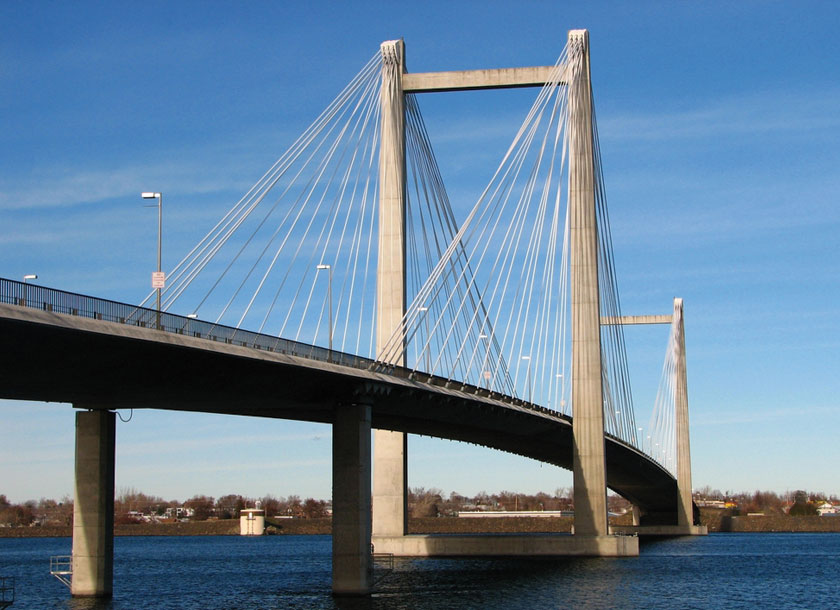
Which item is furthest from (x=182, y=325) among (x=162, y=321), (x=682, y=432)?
(x=682, y=432)

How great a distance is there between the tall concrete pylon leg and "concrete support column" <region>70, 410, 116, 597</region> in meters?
18.6

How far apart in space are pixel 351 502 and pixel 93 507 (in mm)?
9225

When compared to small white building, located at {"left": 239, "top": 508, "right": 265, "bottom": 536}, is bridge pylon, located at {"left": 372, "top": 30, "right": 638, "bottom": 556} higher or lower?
higher

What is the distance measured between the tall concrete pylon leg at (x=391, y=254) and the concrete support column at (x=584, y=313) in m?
9.48

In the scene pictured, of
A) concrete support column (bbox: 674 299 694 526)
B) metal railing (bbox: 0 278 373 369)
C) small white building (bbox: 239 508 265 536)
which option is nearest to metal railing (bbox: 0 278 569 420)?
metal railing (bbox: 0 278 373 369)

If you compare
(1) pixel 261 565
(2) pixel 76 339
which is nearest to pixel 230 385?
(2) pixel 76 339

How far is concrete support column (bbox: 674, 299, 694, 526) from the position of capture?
128 meters

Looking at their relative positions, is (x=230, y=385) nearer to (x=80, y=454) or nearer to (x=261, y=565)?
(x=80, y=454)

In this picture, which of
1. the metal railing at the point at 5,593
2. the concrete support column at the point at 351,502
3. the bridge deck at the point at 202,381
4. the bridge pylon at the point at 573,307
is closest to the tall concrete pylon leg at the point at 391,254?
the bridge pylon at the point at 573,307

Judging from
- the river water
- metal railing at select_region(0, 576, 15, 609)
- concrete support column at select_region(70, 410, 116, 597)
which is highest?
concrete support column at select_region(70, 410, 116, 597)

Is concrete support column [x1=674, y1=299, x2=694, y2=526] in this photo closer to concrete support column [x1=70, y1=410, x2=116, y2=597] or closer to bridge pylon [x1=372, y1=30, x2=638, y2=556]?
bridge pylon [x1=372, y1=30, x2=638, y2=556]

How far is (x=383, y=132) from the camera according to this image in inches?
2537

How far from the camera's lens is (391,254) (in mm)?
66938

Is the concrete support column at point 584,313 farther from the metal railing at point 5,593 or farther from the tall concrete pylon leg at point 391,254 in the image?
the metal railing at point 5,593
